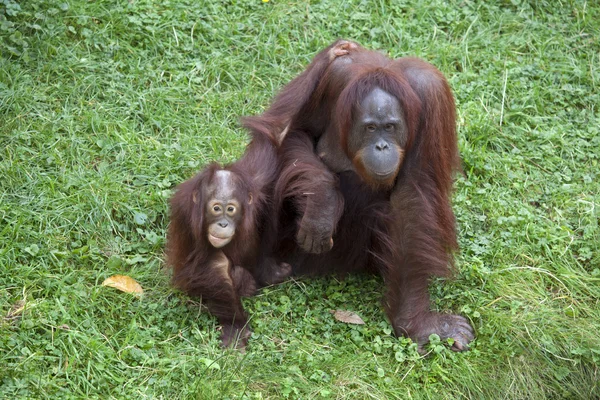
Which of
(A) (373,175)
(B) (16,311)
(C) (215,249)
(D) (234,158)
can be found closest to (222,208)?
(C) (215,249)

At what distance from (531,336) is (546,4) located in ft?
8.86

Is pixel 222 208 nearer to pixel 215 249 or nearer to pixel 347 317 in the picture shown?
pixel 215 249

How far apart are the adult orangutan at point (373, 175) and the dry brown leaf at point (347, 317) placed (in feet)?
0.47

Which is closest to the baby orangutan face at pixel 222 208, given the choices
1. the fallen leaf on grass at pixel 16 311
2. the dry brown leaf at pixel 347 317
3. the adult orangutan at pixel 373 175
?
the adult orangutan at pixel 373 175

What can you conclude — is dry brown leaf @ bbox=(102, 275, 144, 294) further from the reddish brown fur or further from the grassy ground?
the reddish brown fur

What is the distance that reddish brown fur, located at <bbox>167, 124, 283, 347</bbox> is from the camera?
388cm

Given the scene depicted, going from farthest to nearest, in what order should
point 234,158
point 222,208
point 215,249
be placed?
point 234,158
point 215,249
point 222,208

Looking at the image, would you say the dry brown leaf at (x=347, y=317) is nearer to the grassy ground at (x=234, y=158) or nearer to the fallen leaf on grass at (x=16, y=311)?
the grassy ground at (x=234, y=158)

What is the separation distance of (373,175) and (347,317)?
696mm

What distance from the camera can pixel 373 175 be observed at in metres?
3.84

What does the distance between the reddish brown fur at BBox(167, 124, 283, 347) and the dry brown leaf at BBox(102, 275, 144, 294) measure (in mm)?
180

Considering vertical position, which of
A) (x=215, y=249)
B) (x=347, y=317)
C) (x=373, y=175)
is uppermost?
(x=373, y=175)

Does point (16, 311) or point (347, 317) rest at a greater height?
point (16, 311)

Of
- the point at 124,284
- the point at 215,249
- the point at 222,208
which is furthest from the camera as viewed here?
the point at 124,284
